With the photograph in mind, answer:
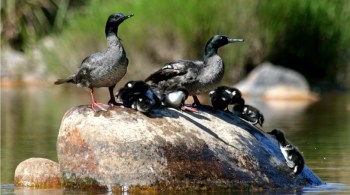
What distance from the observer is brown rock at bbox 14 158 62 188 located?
10906 millimetres

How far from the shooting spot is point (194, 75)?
11.9 metres

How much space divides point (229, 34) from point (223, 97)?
1897 centimetres

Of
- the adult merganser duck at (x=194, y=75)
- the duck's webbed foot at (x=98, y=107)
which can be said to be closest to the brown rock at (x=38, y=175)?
the duck's webbed foot at (x=98, y=107)

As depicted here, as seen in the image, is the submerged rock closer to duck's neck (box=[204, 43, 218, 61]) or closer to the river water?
the river water

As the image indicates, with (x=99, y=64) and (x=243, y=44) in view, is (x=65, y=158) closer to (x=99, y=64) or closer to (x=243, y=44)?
(x=99, y=64)

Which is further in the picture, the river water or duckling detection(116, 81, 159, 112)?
the river water

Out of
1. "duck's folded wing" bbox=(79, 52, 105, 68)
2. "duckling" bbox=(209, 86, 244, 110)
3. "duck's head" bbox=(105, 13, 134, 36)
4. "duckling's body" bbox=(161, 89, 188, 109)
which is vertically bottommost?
"duckling's body" bbox=(161, 89, 188, 109)

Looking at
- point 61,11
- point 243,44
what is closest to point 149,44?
point 243,44

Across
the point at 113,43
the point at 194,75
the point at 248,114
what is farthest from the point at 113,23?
the point at 248,114

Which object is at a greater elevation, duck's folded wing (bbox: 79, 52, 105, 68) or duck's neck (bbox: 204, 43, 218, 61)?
duck's neck (bbox: 204, 43, 218, 61)

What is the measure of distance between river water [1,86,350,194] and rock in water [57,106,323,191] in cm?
37

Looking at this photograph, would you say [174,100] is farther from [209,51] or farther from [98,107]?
[209,51]

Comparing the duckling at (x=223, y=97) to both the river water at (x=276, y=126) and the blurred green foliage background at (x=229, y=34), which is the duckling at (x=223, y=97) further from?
the blurred green foliage background at (x=229, y=34)

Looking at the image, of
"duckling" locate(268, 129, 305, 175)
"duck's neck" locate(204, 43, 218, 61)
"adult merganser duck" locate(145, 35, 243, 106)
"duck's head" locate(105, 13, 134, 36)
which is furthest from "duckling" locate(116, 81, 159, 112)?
"duckling" locate(268, 129, 305, 175)
